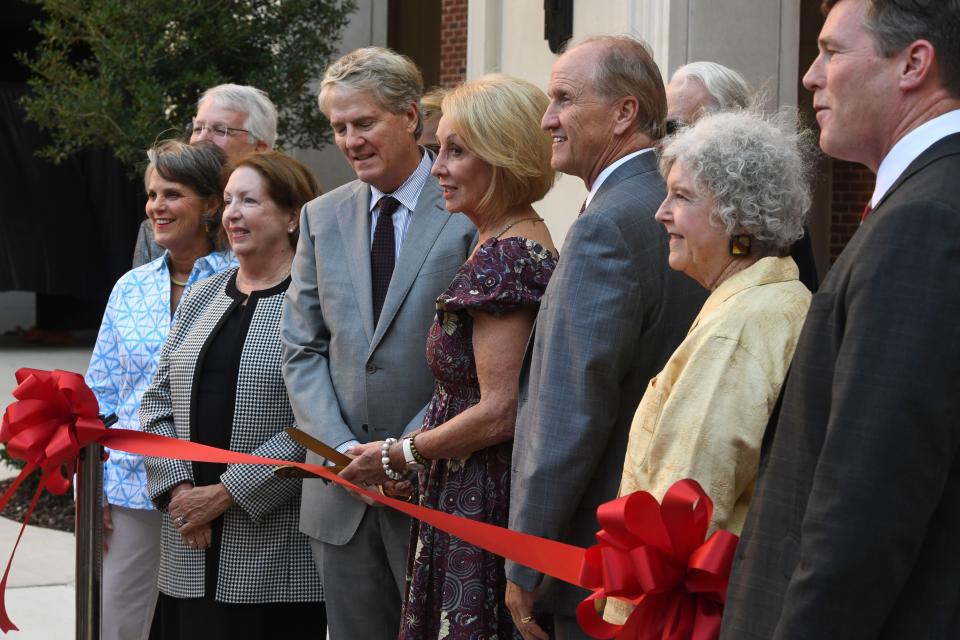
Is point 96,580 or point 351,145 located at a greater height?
point 351,145

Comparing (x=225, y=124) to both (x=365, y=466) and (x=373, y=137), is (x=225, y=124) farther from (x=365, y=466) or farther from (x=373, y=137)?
(x=365, y=466)

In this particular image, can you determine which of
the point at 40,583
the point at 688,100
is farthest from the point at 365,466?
the point at 40,583

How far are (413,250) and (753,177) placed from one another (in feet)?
4.81

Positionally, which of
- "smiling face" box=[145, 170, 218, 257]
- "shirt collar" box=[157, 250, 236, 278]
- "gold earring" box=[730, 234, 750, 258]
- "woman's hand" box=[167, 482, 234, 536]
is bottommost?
"woman's hand" box=[167, 482, 234, 536]

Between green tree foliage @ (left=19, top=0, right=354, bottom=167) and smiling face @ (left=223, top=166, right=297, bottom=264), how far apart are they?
7396mm

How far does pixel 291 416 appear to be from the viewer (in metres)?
4.10

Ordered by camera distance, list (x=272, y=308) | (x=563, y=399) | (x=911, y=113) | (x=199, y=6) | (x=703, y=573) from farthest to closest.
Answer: (x=199, y=6) → (x=272, y=308) → (x=563, y=399) → (x=703, y=573) → (x=911, y=113)

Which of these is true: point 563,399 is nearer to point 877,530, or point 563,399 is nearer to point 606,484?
point 606,484

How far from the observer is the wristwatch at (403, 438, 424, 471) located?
346 cm

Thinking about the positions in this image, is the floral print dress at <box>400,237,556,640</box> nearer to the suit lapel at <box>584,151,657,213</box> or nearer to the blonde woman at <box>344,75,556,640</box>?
the blonde woman at <box>344,75,556,640</box>

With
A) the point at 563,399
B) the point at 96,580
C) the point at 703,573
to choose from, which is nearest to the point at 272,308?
the point at 96,580

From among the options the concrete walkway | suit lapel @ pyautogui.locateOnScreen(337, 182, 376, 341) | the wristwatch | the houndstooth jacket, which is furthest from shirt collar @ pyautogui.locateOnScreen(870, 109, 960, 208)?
the concrete walkway

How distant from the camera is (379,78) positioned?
4.04 m

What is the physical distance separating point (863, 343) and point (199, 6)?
34.3ft
